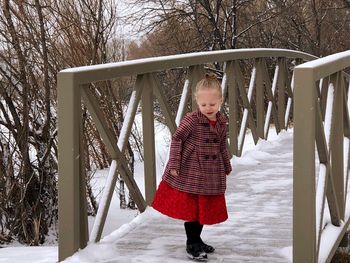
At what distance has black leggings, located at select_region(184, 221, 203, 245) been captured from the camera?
3732mm

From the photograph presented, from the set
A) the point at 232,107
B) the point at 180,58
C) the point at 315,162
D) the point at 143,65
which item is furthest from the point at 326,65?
the point at 232,107

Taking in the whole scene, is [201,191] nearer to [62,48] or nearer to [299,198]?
[299,198]

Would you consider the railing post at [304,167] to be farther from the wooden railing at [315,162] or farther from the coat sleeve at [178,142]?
the coat sleeve at [178,142]

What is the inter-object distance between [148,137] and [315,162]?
175 centimetres

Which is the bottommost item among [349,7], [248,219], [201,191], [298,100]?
[248,219]

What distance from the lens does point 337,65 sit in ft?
12.3

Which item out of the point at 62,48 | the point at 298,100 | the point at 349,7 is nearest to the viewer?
the point at 298,100

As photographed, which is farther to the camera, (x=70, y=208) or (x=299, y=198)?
(x=70, y=208)

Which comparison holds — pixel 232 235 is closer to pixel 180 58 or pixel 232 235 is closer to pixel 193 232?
pixel 193 232

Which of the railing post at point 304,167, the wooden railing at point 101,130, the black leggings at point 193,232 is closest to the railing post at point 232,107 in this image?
the wooden railing at point 101,130

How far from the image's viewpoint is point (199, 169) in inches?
144

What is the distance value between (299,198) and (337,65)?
Result: 971mm

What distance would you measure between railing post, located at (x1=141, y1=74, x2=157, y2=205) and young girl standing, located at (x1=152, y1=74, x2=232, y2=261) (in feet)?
3.42

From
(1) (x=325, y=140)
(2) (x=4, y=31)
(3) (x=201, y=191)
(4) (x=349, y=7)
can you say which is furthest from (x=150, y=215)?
(4) (x=349, y=7)
